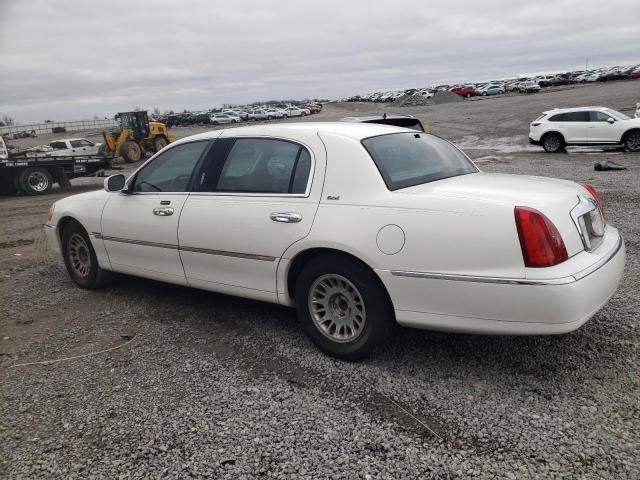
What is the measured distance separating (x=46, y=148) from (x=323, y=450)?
25.3 m

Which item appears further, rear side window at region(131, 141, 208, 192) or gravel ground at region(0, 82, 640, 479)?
rear side window at region(131, 141, 208, 192)

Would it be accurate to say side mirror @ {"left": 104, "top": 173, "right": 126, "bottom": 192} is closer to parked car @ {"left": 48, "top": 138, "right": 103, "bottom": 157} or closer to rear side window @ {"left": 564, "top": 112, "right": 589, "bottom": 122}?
rear side window @ {"left": 564, "top": 112, "right": 589, "bottom": 122}

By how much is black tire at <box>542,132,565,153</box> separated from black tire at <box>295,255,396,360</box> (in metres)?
17.7

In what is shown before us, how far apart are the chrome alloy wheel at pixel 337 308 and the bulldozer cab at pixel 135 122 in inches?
965

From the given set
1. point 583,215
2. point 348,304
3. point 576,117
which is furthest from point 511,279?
point 576,117

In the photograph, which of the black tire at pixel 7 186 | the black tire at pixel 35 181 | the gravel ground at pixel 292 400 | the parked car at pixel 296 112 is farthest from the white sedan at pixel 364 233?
the parked car at pixel 296 112

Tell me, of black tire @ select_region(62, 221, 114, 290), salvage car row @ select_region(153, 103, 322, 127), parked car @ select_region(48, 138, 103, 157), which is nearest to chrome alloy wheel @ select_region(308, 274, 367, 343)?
black tire @ select_region(62, 221, 114, 290)

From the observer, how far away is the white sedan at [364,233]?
10.2 feet

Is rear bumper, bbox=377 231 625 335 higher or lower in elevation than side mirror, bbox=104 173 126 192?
lower

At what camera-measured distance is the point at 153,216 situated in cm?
476

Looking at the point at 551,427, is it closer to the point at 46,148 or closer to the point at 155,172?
the point at 155,172

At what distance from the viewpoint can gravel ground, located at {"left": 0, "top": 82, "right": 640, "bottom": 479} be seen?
2.76 m

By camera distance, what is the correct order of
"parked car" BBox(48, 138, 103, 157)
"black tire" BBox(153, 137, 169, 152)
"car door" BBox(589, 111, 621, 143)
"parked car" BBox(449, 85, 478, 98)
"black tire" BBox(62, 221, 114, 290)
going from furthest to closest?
"parked car" BBox(449, 85, 478, 98)
"black tire" BBox(153, 137, 169, 152)
"parked car" BBox(48, 138, 103, 157)
"car door" BBox(589, 111, 621, 143)
"black tire" BBox(62, 221, 114, 290)

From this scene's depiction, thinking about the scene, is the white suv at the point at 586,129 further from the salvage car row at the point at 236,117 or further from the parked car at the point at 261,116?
the parked car at the point at 261,116
